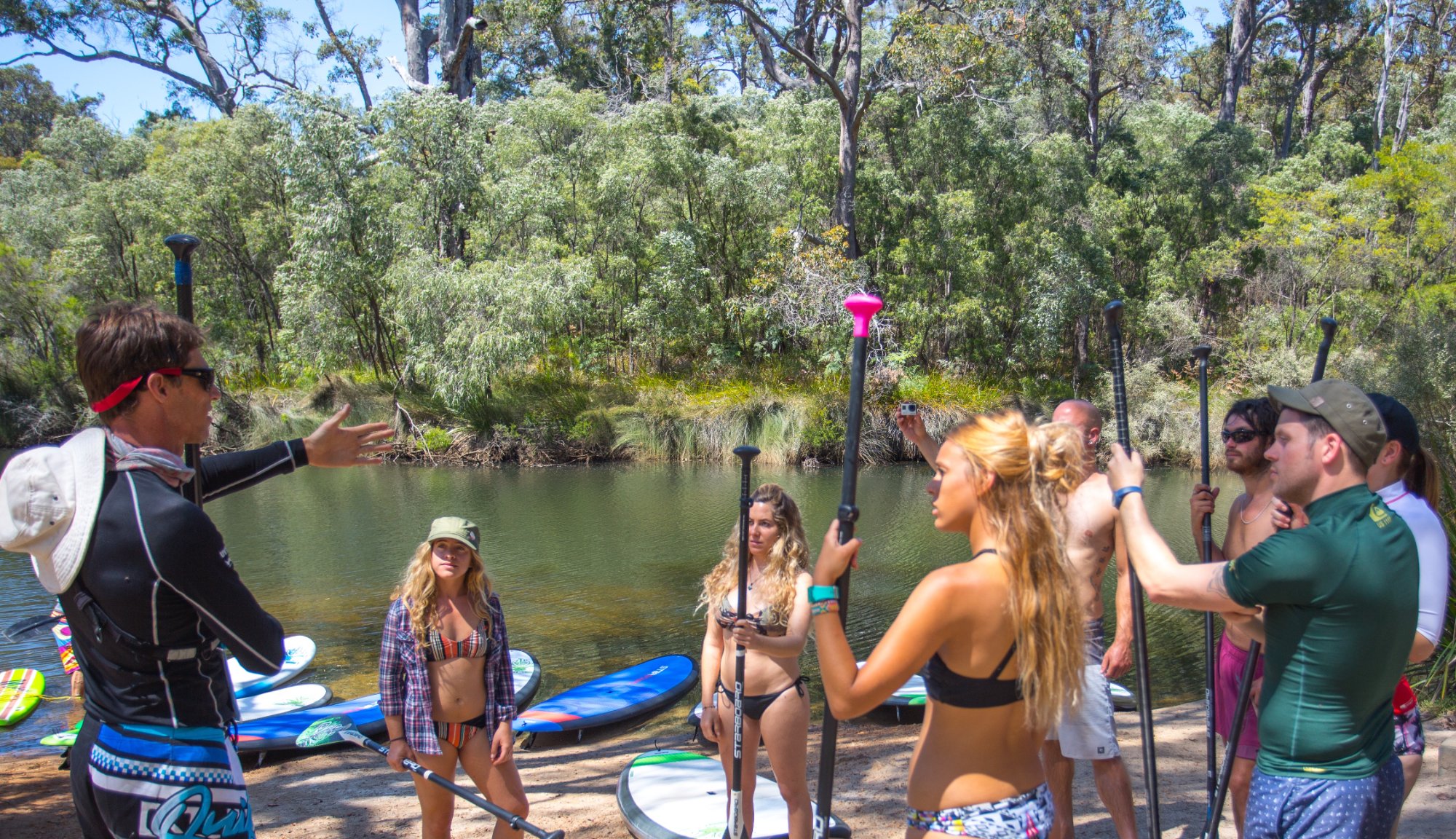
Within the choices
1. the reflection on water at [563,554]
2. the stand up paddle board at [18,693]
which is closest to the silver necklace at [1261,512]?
the reflection on water at [563,554]

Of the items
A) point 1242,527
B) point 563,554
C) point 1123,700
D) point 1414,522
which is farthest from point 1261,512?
point 563,554

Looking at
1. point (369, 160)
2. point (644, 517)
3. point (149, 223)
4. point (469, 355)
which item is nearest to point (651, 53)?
point (369, 160)

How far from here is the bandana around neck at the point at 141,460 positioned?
1.83 metres

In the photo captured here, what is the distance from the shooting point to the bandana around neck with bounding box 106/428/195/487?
1.83 m

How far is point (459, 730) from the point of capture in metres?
3.08

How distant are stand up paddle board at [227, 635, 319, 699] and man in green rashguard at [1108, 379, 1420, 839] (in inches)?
223

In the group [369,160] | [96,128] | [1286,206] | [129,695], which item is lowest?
[129,695]

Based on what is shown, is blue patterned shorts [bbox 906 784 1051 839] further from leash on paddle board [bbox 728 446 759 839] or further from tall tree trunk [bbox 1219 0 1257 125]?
tall tree trunk [bbox 1219 0 1257 125]

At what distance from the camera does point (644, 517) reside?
13195 millimetres

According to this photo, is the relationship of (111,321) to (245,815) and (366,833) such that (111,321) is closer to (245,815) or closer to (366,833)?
(245,815)

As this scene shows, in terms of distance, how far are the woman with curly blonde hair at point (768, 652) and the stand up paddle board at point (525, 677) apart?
323 centimetres

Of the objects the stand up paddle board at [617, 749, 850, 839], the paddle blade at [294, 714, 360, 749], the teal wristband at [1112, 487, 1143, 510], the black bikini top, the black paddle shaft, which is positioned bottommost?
the paddle blade at [294, 714, 360, 749]

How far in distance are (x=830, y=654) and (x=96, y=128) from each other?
32640 mm

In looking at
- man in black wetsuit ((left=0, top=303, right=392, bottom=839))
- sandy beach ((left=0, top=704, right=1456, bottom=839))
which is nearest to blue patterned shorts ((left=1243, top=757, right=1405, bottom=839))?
sandy beach ((left=0, top=704, right=1456, bottom=839))
